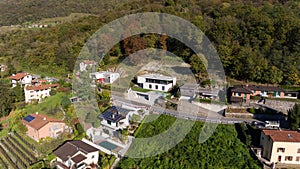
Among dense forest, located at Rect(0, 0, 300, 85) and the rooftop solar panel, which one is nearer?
the rooftop solar panel

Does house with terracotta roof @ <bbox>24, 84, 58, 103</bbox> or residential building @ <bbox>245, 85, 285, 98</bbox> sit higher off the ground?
residential building @ <bbox>245, 85, 285, 98</bbox>

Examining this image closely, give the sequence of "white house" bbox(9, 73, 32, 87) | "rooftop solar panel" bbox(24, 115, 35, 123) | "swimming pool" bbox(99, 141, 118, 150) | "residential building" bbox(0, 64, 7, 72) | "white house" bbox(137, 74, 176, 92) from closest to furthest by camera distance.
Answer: "swimming pool" bbox(99, 141, 118, 150)
"rooftop solar panel" bbox(24, 115, 35, 123)
"white house" bbox(137, 74, 176, 92)
"white house" bbox(9, 73, 32, 87)
"residential building" bbox(0, 64, 7, 72)

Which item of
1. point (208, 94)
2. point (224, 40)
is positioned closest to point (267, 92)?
point (208, 94)

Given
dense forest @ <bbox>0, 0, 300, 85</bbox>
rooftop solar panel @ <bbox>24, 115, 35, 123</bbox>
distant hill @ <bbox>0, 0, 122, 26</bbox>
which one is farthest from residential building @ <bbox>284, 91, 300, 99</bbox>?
distant hill @ <bbox>0, 0, 122, 26</bbox>

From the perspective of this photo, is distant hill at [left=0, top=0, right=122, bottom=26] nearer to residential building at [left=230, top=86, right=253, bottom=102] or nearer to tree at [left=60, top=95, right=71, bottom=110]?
tree at [left=60, top=95, right=71, bottom=110]

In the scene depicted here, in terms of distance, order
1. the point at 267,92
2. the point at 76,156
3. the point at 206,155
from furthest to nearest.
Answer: the point at 267,92 → the point at 76,156 → the point at 206,155

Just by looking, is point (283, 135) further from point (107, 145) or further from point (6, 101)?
point (6, 101)
